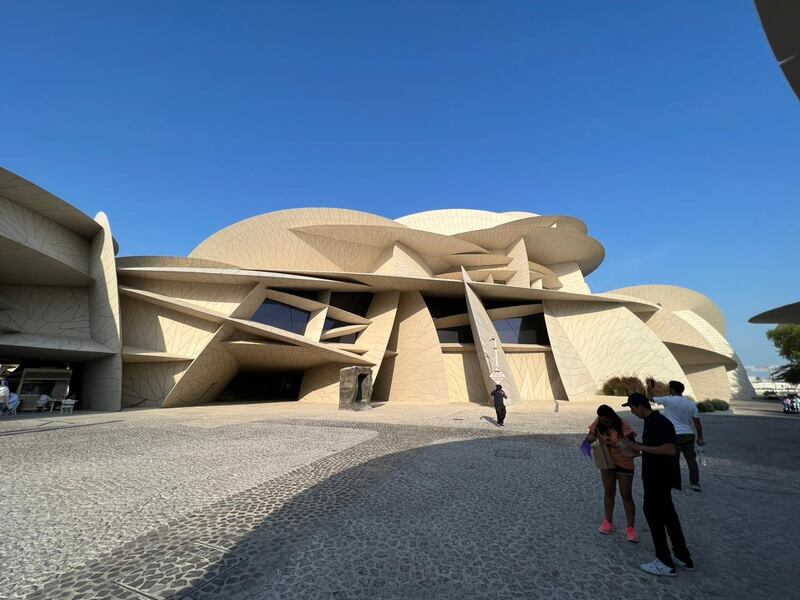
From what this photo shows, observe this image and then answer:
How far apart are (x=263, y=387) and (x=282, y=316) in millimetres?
9196

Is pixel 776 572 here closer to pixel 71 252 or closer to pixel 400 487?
pixel 400 487

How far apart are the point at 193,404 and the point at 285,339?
265 inches

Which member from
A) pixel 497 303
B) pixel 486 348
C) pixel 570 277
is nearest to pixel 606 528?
pixel 486 348

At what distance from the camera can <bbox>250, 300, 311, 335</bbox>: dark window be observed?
20016 mm

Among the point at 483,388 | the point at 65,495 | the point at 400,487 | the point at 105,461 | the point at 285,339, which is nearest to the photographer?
the point at 65,495

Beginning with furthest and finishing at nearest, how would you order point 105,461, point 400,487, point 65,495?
1. point 105,461
2. point 400,487
3. point 65,495

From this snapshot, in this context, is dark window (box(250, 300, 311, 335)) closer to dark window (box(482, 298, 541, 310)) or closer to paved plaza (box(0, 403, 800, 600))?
paved plaza (box(0, 403, 800, 600))

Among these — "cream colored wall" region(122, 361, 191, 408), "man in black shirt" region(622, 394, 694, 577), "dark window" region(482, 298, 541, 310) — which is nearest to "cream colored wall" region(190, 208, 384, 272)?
"cream colored wall" region(122, 361, 191, 408)

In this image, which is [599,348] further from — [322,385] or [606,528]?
[606,528]

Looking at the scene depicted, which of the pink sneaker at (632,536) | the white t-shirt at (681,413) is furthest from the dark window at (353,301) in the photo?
the pink sneaker at (632,536)

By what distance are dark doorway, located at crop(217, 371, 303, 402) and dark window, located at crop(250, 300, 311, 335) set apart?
17.1 feet

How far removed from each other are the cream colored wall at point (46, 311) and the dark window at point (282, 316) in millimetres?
7805

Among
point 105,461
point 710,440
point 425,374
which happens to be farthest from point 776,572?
point 425,374

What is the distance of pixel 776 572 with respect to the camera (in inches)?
109
